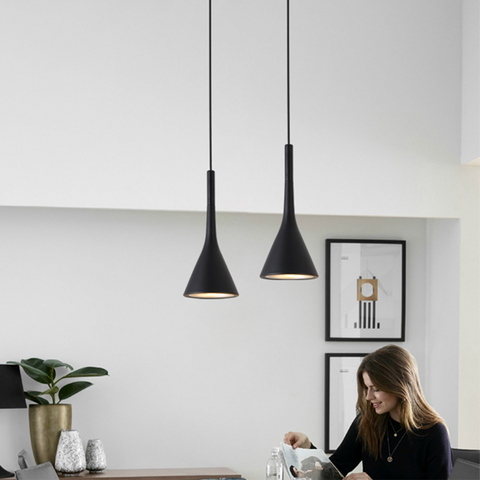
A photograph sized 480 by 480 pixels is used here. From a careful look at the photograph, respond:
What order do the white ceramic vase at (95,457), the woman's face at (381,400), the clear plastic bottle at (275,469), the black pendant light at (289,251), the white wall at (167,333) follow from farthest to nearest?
the white wall at (167,333) → the white ceramic vase at (95,457) → the clear plastic bottle at (275,469) → the woman's face at (381,400) → the black pendant light at (289,251)

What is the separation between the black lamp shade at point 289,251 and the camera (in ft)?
8.98

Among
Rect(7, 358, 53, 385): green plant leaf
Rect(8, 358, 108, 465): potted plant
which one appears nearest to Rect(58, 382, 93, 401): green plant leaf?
Rect(8, 358, 108, 465): potted plant

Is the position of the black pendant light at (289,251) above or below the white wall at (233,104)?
below

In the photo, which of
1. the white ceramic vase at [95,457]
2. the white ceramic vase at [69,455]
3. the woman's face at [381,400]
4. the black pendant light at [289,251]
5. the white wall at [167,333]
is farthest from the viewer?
the white wall at [167,333]

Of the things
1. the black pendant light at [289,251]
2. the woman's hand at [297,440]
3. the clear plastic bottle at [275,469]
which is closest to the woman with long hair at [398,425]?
the woman's hand at [297,440]

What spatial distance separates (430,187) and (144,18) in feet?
6.18

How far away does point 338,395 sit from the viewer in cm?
428

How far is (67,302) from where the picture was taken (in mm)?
4094

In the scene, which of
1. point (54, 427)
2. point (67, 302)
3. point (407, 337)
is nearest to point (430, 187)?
point (407, 337)

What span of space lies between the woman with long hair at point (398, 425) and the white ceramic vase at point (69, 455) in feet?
5.23

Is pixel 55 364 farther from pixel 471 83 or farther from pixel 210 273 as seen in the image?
pixel 471 83

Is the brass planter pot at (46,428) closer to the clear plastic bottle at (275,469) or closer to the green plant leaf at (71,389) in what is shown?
the green plant leaf at (71,389)

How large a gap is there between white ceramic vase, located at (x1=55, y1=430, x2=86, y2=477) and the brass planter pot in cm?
7

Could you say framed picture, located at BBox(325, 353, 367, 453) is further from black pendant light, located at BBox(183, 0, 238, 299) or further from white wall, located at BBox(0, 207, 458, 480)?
black pendant light, located at BBox(183, 0, 238, 299)
